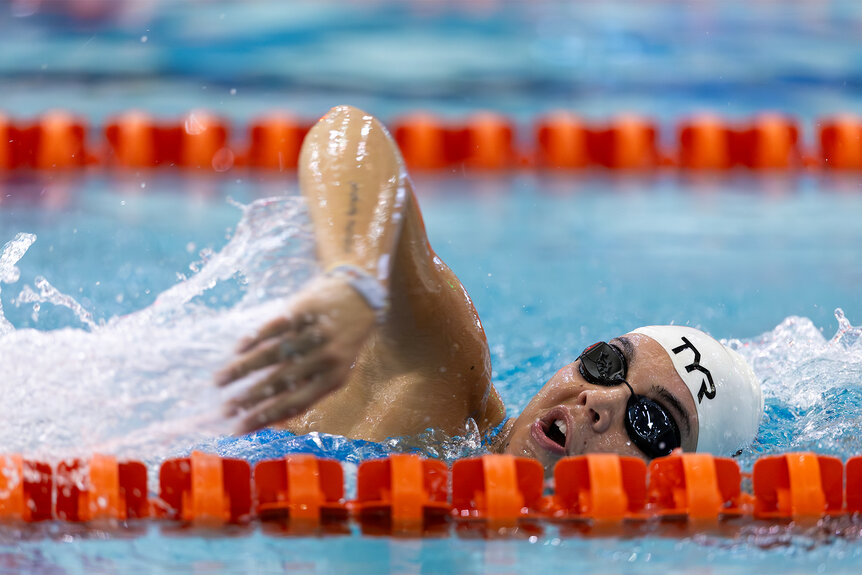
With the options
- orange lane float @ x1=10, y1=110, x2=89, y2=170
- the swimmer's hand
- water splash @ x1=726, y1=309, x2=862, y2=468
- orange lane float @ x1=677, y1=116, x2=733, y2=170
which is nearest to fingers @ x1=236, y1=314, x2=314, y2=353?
the swimmer's hand

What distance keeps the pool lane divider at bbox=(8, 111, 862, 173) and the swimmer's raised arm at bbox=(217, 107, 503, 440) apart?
2.68 meters

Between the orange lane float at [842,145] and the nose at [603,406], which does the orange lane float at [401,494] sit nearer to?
the nose at [603,406]

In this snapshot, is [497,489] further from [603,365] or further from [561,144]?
[561,144]

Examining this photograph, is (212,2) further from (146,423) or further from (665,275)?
(146,423)

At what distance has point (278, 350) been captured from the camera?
1.38m

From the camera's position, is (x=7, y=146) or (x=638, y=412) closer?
(x=638, y=412)

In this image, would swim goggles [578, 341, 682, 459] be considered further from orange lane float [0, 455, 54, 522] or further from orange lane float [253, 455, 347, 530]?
orange lane float [0, 455, 54, 522]

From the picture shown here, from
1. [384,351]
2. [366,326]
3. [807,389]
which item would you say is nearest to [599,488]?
[384,351]

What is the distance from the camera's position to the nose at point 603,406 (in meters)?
2.03

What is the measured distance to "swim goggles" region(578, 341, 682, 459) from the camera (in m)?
2.04

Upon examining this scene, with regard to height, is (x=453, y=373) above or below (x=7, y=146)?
below

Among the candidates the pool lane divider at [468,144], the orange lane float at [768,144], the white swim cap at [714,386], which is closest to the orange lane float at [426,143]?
the pool lane divider at [468,144]

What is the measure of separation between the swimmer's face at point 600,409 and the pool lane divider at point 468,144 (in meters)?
2.77

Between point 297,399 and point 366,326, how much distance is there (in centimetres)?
14
